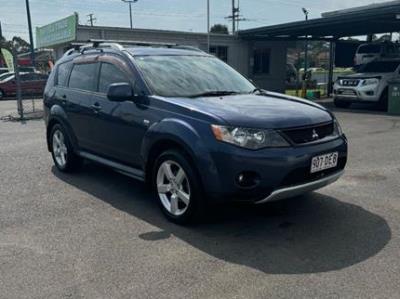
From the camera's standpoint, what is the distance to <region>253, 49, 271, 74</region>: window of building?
1156 inches

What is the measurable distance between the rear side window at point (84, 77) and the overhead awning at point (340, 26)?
13.9 metres

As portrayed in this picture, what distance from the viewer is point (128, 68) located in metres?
5.30

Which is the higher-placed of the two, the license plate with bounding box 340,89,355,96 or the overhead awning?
the overhead awning

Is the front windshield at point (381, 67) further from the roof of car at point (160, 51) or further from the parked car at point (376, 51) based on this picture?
the roof of car at point (160, 51)

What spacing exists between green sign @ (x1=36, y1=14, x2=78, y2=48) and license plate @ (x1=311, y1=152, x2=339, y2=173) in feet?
64.3

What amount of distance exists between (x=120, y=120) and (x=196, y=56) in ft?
4.58

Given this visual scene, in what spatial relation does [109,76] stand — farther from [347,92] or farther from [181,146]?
[347,92]

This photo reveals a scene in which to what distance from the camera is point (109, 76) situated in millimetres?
5688

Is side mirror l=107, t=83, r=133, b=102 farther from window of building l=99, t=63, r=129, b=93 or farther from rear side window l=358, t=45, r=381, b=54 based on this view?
rear side window l=358, t=45, r=381, b=54

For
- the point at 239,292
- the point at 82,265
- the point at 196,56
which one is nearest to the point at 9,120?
the point at 196,56

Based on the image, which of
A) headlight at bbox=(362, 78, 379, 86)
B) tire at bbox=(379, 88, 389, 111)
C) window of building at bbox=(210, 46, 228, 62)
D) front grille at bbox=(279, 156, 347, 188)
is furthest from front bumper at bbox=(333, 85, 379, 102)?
front grille at bbox=(279, 156, 347, 188)

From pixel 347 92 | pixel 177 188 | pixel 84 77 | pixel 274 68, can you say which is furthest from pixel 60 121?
pixel 274 68

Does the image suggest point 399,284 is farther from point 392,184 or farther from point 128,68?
point 128,68

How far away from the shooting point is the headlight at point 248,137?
13.5ft
